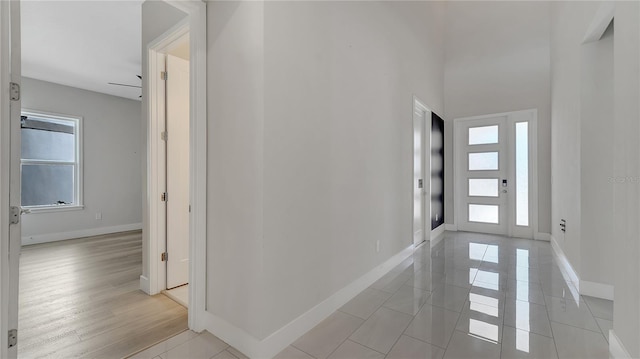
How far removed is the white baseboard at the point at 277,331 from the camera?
67.1 inches

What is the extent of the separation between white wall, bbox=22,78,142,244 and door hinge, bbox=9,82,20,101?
5045 millimetres

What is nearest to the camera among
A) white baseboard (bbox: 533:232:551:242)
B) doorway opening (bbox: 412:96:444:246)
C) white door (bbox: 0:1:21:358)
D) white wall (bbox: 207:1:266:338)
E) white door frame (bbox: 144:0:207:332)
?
white door (bbox: 0:1:21:358)

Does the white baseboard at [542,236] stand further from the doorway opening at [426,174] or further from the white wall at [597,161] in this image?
the white wall at [597,161]

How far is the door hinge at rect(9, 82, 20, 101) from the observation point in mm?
1244

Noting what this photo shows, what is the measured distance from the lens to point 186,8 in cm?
192

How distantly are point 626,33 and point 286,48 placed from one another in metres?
2.08

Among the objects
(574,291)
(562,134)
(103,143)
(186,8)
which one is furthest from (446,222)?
(103,143)

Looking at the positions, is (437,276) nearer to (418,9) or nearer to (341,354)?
(341,354)

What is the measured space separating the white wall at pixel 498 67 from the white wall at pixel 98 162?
6.77 metres

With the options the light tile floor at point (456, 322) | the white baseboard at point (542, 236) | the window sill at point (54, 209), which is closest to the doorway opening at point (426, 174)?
the light tile floor at point (456, 322)

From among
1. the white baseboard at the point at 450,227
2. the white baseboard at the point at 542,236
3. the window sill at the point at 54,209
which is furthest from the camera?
the white baseboard at the point at 450,227

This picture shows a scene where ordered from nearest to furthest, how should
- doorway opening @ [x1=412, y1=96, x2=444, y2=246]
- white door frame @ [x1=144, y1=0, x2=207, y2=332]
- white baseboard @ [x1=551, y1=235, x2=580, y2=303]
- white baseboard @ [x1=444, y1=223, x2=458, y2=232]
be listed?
1. white door frame @ [x1=144, y1=0, x2=207, y2=332]
2. white baseboard @ [x1=551, y1=235, x2=580, y2=303]
3. doorway opening @ [x1=412, y1=96, x2=444, y2=246]
4. white baseboard @ [x1=444, y1=223, x2=458, y2=232]

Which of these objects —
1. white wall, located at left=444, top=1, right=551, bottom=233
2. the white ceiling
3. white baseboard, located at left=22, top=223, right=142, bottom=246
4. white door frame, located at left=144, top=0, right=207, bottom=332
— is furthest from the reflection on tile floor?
white baseboard, located at left=22, top=223, right=142, bottom=246

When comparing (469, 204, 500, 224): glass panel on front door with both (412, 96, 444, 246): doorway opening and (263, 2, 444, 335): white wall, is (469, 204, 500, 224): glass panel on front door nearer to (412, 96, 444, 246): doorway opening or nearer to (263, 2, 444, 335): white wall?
(412, 96, 444, 246): doorway opening
